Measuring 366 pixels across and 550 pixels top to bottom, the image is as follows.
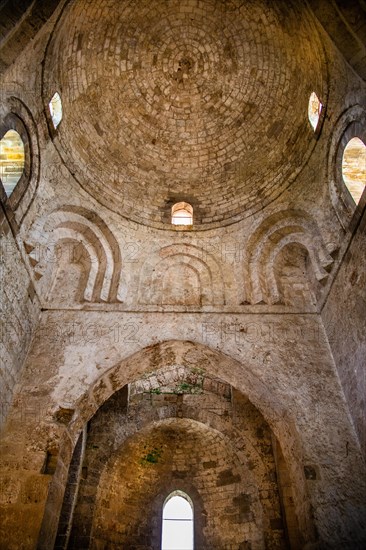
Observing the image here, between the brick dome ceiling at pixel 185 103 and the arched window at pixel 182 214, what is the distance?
6.6 inches

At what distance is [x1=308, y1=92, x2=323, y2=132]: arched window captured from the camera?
792 centimetres

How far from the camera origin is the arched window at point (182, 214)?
30.8 ft

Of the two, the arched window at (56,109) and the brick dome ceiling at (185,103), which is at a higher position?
the brick dome ceiling at (185,103)

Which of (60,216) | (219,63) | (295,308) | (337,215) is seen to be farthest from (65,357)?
(219,63)

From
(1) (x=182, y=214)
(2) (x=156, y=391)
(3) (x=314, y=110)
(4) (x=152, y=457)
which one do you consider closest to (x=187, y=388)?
(2) (x=156, y=391)

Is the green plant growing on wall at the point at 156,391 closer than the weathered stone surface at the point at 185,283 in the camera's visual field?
No

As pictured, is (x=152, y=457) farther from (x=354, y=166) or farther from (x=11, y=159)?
(x=354, y=166)

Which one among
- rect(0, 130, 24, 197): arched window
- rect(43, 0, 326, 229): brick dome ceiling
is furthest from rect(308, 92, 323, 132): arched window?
rect(0, 130, 24, 197): arched window

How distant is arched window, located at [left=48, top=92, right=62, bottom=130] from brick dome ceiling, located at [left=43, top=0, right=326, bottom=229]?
11 cm

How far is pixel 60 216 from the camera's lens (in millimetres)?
8008

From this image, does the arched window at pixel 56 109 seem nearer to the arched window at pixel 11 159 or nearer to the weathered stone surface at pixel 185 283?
the weathered stone surface at pixel 185 283

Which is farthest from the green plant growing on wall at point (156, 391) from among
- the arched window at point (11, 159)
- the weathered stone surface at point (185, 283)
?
the arched window at point (11, 159)

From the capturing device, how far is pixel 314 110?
26.6 ft

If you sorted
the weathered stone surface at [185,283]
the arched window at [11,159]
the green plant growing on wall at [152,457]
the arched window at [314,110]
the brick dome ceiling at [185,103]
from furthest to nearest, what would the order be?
the green plant growing on wall at [152,457]
the brick dome ceiling at [185,103]
the arched window at [314,110]
the arched window at [11,159]
the weathered stone surface at [185,283]
